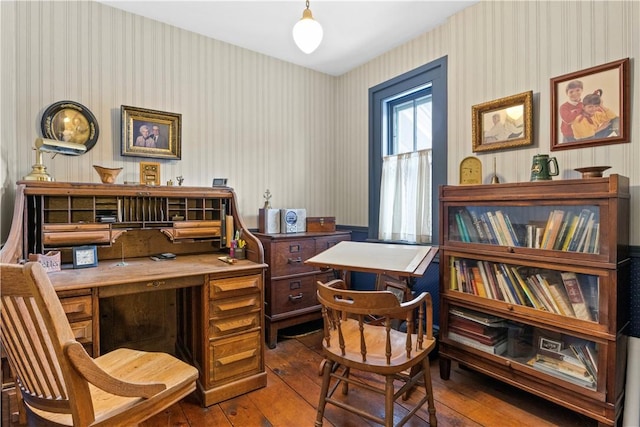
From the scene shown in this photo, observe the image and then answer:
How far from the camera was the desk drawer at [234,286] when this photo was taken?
6.73 feet

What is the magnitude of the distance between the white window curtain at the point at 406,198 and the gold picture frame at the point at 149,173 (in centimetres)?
208

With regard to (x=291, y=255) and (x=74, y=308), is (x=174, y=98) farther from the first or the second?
(x=74, y=308)

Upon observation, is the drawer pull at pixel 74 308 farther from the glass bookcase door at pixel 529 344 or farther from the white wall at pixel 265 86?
the glass bookcase door at pixel 529 344

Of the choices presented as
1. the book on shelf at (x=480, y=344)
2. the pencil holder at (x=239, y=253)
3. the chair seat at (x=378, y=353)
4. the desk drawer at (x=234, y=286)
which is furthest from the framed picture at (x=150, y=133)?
the book on shelf at (x=480, y=344)

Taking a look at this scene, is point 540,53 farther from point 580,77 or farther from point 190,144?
point 190,144

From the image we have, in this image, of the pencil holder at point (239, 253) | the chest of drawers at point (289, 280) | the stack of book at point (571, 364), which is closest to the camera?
the stack of book at point (571, 364)

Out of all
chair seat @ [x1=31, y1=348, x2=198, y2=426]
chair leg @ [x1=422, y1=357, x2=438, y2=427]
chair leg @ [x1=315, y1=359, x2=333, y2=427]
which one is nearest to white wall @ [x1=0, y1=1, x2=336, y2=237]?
chair seat @ [x1=31, y1=348, x2=198, y2=426]

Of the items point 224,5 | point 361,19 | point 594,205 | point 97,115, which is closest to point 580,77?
point 594,205

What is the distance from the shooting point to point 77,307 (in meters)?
1.64

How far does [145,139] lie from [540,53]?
2979mm

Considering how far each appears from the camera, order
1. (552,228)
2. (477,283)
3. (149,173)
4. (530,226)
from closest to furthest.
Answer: (552,228) < (530,226) < (477,283) < (149,173)

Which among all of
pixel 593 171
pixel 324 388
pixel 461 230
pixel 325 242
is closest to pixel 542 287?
pixel 461 230

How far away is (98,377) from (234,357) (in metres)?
1.15

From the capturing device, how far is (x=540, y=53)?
221cm
